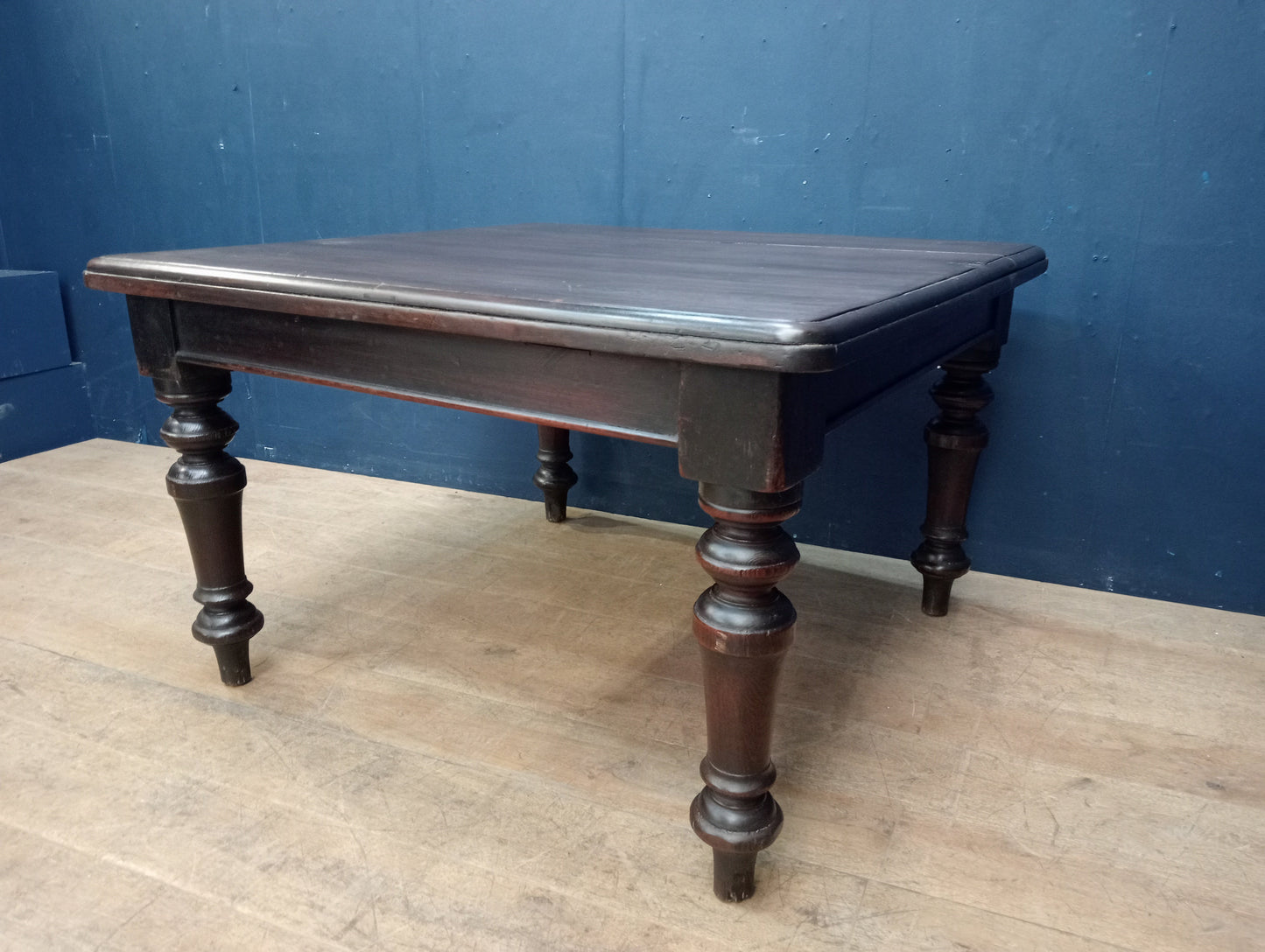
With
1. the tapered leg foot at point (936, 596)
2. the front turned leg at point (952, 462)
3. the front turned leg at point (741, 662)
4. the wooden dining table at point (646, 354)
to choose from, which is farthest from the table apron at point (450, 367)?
the tapered leg foot at point (936, 596)

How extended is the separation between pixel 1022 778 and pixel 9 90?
10.2 feet

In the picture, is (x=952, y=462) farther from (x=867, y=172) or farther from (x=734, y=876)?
(x=734, y=876)

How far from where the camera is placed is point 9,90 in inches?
108

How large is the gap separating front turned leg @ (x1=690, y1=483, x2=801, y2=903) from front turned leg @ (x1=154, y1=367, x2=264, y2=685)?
767 mm

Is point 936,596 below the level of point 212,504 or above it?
below

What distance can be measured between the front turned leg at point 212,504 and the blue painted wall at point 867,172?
974 millimetres

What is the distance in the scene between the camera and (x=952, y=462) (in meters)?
1.67

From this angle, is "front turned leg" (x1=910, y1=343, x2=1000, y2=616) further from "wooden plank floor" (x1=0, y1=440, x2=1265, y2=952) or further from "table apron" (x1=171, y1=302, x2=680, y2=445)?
"table apron" (x1=171, y1=302, x2=680, y2=445)

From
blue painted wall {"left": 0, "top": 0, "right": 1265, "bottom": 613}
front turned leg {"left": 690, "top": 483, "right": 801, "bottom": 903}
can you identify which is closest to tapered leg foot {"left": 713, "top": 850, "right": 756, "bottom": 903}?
front turned leg {"left": 690, "top": 483, "right": 801, "bottom": 903}

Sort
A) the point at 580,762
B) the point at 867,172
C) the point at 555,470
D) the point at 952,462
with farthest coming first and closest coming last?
1. the point at 555,470
2. the point at 867,172
3. the point at 952,462
4. the point at 580,762

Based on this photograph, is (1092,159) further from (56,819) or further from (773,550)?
(56,819)

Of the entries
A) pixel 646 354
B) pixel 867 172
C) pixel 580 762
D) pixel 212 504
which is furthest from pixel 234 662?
pixel 867 172

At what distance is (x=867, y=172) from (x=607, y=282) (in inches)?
38.7

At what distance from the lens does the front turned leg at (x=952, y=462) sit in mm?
1624
